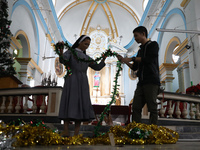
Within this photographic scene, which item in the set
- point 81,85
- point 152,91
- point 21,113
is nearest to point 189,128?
point 152,91

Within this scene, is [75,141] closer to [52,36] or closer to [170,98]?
[170,98]

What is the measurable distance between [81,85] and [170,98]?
9.27 feet

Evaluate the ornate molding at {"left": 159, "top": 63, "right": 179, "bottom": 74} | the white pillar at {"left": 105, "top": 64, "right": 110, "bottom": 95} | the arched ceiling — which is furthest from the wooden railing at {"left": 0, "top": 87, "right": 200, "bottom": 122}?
the arched ceiling

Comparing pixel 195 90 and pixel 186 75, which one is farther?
pixel 186 75

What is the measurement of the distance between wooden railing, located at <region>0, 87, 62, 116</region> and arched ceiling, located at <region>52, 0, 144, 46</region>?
13.4 meters

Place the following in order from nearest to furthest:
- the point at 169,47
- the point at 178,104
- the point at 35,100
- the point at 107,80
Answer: the point at 35,100 → the point at 178,104 → the point at 169,47 → the point at 107,80

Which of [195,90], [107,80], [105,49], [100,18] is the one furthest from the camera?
[100,18]

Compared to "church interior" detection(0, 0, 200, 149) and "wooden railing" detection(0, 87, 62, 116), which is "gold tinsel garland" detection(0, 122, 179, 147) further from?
"wooden railing" detection(0, 87, 62, 116)

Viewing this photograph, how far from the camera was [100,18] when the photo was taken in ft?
62.7

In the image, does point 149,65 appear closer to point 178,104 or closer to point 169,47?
point 178,104

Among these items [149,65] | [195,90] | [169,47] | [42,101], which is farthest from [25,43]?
[149,65]

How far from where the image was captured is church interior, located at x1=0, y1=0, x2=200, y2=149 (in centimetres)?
495

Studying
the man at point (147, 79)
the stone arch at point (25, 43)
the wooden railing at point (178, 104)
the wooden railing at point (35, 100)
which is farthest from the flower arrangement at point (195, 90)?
the stone arch at point (25, 43)

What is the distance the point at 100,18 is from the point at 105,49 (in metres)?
8.81
